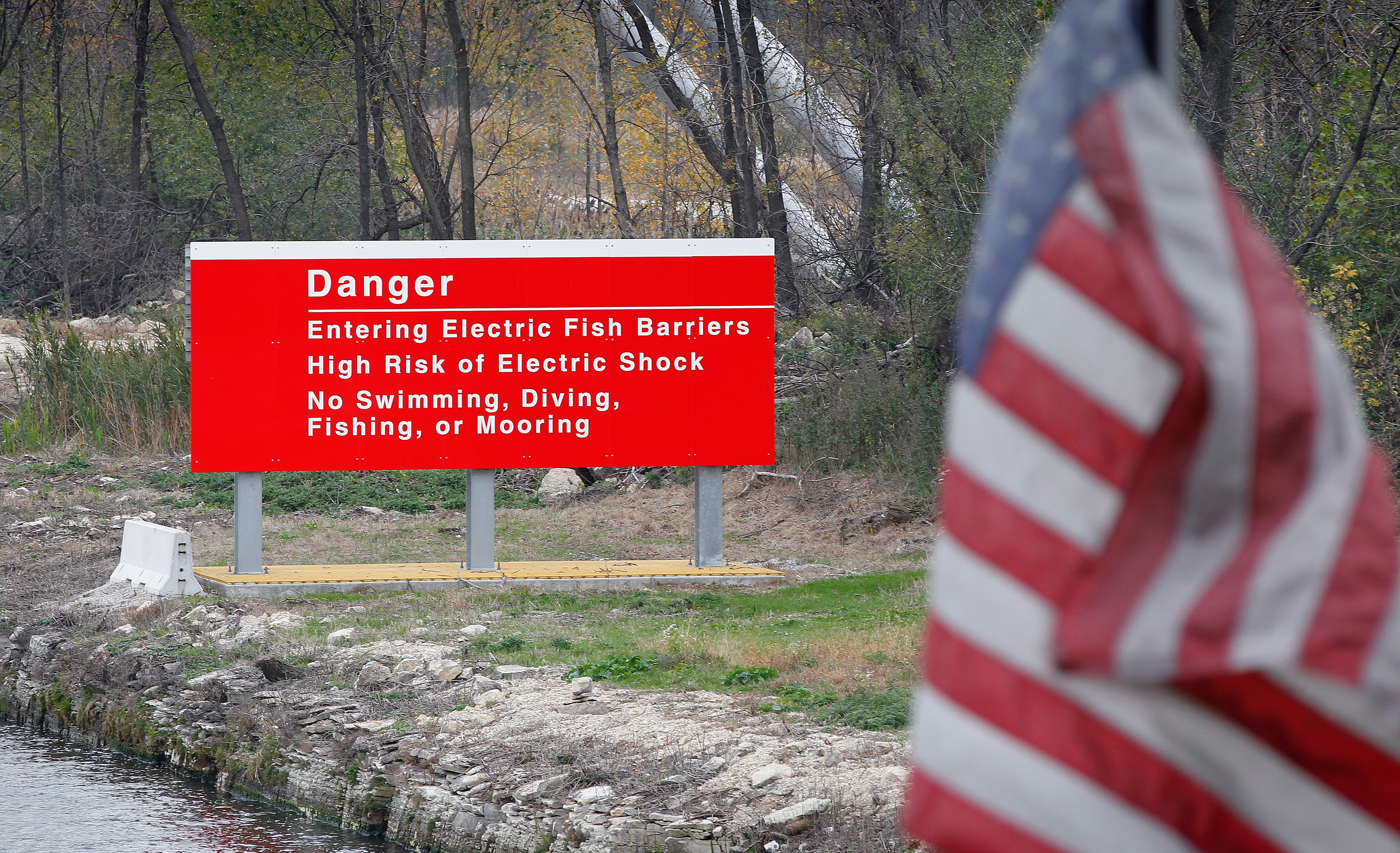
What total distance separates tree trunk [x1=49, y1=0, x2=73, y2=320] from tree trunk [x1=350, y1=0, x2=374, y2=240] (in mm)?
7335

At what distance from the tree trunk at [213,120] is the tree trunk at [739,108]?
9.34 metres

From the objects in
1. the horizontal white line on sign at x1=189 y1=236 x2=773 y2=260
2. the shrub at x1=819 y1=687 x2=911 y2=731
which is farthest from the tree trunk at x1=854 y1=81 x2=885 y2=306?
the shrub at x1=819 y1=687 x2=911 y2=731

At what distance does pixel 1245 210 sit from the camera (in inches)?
547

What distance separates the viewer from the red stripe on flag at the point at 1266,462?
1.74m

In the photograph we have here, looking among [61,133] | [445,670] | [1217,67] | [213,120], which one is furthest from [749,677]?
[61,133]

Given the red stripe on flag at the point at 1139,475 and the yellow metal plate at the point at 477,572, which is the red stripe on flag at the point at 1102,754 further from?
the yellow metal plate at the point at 477,572

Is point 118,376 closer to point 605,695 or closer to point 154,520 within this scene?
point 154,520

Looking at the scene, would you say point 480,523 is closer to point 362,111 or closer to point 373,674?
point 373,674

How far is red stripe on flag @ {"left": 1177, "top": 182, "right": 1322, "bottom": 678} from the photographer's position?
174 centimetres

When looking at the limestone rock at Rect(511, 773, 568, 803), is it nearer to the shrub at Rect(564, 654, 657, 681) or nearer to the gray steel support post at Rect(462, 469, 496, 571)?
the shrub at Rect(564, 654, 657, 681)

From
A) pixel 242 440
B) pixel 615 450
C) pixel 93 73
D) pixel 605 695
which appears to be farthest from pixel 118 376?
pixel 93 73

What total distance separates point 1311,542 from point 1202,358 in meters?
0.26

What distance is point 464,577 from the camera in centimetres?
1311

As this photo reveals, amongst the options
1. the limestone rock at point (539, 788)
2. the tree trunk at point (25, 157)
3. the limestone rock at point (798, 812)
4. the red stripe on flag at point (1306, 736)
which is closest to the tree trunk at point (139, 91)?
the tree trunk at point (25, 157)
